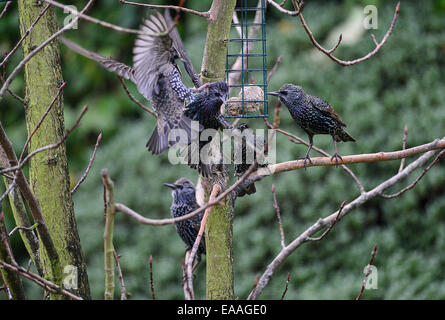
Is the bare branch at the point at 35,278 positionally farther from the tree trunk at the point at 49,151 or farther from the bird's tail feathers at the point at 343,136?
the bird's tail feathers at the point at 343,136

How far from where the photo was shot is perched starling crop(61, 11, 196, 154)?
9.36 ft

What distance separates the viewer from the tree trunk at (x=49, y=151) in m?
2.44

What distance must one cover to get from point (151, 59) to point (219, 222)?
36.6 inches

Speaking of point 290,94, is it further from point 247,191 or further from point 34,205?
point 34,205

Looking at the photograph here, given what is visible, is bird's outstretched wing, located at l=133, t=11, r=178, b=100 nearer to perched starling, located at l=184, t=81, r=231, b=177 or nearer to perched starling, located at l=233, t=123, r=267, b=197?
perched starling, located at l=184, t=81, r=231, b=177

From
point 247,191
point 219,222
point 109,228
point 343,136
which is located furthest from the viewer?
point 343,136

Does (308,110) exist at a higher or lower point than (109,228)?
higher

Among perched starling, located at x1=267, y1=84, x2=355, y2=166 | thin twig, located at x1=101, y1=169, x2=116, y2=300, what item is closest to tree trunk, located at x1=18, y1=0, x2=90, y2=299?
thin twig, located at x1=101, y1=169, x2=116, y2=300

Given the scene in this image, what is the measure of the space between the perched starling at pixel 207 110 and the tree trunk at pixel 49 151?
72 cm

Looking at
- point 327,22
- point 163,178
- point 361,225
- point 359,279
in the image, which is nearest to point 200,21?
point 327,22

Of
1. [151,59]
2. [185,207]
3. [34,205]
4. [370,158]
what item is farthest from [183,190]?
[34,205]

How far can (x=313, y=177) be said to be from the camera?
5051 millimetres

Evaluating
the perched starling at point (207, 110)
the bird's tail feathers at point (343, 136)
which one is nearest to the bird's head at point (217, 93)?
the perched starling at point (207, 110)

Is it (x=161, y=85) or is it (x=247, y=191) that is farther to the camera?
(x=247, y=191)
